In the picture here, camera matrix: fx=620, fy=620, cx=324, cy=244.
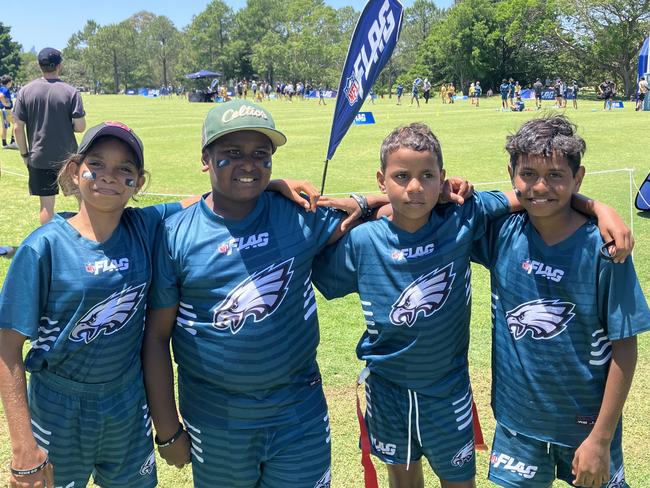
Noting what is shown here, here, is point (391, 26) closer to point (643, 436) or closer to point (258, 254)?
point (258, 254)

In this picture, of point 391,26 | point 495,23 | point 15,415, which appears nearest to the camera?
point 15,415

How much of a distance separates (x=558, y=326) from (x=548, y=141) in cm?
75

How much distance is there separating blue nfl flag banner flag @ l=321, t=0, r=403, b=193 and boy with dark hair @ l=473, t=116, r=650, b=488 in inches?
49.4

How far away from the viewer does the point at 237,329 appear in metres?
2.47

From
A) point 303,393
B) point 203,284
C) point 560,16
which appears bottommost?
point 303,393

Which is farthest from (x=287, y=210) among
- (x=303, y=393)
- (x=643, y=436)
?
(x=643, y=436)

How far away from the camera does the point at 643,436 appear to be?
12.8 feet

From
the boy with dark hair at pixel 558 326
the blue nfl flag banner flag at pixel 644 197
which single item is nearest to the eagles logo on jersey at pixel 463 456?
the boy with dark hair at pixel 558 326

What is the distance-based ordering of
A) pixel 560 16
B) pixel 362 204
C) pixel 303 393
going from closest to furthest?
1. pixel 303 393
2. pixel 362 204
3. pixel 560 16

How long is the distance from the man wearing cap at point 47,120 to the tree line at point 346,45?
2175 inches

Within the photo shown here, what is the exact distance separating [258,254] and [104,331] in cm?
67

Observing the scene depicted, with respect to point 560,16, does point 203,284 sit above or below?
below

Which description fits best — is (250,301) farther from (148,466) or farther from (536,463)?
(536,463)

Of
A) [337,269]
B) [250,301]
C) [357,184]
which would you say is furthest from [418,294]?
[357,184]
